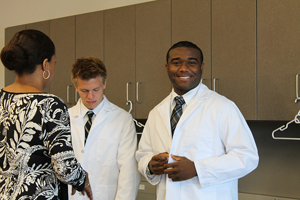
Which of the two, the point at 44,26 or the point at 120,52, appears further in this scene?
the point at 44,26

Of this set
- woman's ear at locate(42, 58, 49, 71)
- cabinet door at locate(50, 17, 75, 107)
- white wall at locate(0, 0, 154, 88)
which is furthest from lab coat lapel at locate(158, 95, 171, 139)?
white wall at locate(0, 0, 154, 88)

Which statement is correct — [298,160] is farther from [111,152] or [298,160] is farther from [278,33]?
[111,152]

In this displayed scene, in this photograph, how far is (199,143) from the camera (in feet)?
5.17

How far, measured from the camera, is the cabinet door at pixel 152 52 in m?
2.46

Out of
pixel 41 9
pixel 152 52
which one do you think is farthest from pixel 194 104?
pixel 41 9

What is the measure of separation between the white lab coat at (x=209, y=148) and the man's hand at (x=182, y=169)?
0.10 feet

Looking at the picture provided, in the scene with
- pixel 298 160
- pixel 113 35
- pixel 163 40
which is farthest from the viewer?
pixel 113 35

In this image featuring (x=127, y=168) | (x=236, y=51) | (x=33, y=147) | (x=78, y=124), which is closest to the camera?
(x=33, y=147)

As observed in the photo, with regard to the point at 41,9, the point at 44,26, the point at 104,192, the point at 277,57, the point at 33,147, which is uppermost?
the point at 41,9

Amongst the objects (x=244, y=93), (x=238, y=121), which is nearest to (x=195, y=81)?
(x=238, y=121)

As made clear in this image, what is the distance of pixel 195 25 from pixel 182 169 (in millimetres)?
1269

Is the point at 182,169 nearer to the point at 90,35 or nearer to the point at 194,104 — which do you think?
the point at 194,104

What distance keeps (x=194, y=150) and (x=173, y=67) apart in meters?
0.50

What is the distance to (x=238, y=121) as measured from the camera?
155 cm
